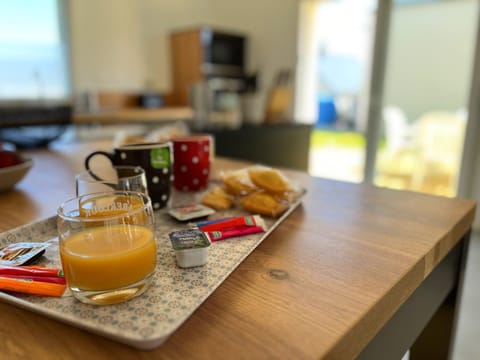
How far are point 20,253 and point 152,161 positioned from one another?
0.26 metres

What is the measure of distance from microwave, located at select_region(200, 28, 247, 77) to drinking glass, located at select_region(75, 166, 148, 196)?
3512 mm

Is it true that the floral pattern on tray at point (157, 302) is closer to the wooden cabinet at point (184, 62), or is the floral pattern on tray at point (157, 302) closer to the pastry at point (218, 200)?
the pastry at point (218, 200)

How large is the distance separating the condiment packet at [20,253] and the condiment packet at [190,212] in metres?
0.20

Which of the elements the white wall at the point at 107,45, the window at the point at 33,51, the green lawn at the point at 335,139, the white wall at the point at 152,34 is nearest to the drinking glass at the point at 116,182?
the white wall at the point at 152,34

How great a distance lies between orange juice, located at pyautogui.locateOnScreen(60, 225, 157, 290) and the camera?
363mm

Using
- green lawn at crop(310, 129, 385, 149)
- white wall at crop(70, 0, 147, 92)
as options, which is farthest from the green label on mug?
green lawn at crop(310, 129, 385, 149)

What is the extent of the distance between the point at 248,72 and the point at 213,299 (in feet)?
13.1

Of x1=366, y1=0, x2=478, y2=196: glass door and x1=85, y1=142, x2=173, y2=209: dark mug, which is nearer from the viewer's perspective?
x1=85, y1=142, x2=173, y2=209: dark mug

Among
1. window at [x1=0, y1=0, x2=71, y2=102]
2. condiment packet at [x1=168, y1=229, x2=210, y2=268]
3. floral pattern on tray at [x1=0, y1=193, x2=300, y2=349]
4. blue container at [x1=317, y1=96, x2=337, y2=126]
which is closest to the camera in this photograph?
floral pattern on tray at [x1=0, y1=193, x2=300, y2=349]

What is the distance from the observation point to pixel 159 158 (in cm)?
66

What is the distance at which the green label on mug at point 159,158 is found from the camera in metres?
0.66

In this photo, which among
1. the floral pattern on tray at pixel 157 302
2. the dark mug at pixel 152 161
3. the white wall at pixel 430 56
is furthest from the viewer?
the white wall at pixel 430 56

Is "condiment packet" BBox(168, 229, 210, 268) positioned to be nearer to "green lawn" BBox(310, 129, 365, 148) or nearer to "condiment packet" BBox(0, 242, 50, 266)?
"condiment packet" BBox(0, 242, 50, 266)

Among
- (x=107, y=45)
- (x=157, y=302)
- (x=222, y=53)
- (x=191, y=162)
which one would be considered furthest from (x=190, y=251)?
(x=107, y=45)
